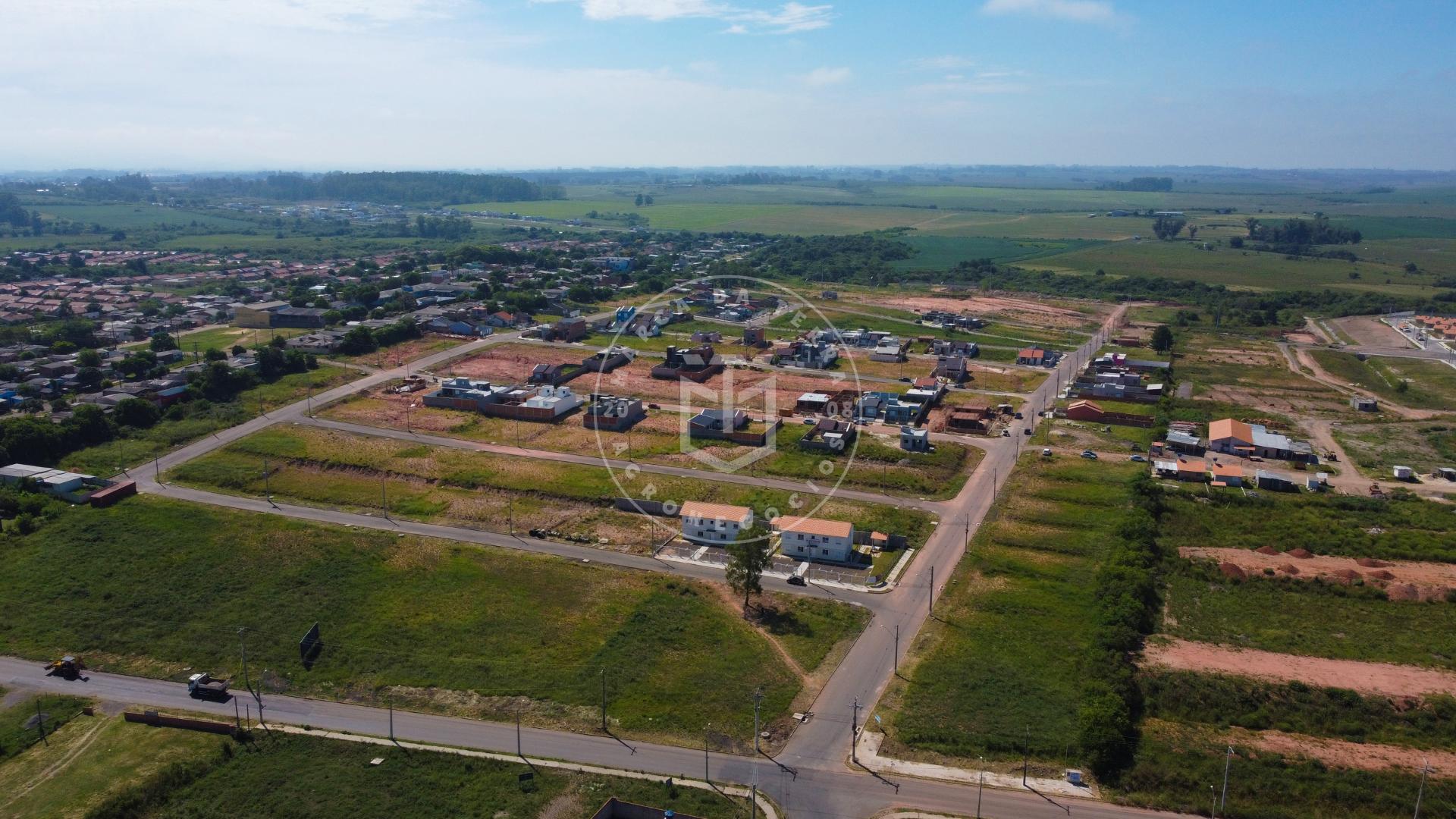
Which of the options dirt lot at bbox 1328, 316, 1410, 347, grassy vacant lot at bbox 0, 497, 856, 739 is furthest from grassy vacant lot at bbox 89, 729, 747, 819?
dirt lot at bbox 1328, 316, 1410, 347

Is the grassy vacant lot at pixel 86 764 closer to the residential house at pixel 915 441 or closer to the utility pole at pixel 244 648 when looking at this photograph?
the utility pole at pixel 244 648

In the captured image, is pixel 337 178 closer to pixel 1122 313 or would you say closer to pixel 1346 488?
pixel 1122 313

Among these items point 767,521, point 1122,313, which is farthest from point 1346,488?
point 1122,313

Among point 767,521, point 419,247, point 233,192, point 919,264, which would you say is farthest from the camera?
point 233,192

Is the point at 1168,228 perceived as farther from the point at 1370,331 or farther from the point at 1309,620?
the point at 1309,620

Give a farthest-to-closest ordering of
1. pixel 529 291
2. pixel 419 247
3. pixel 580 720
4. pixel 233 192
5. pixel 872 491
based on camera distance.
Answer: pixel 233 192 < pixel 419 247 < pixel 529 291 < pixel 872 491 < pixel 580 720
